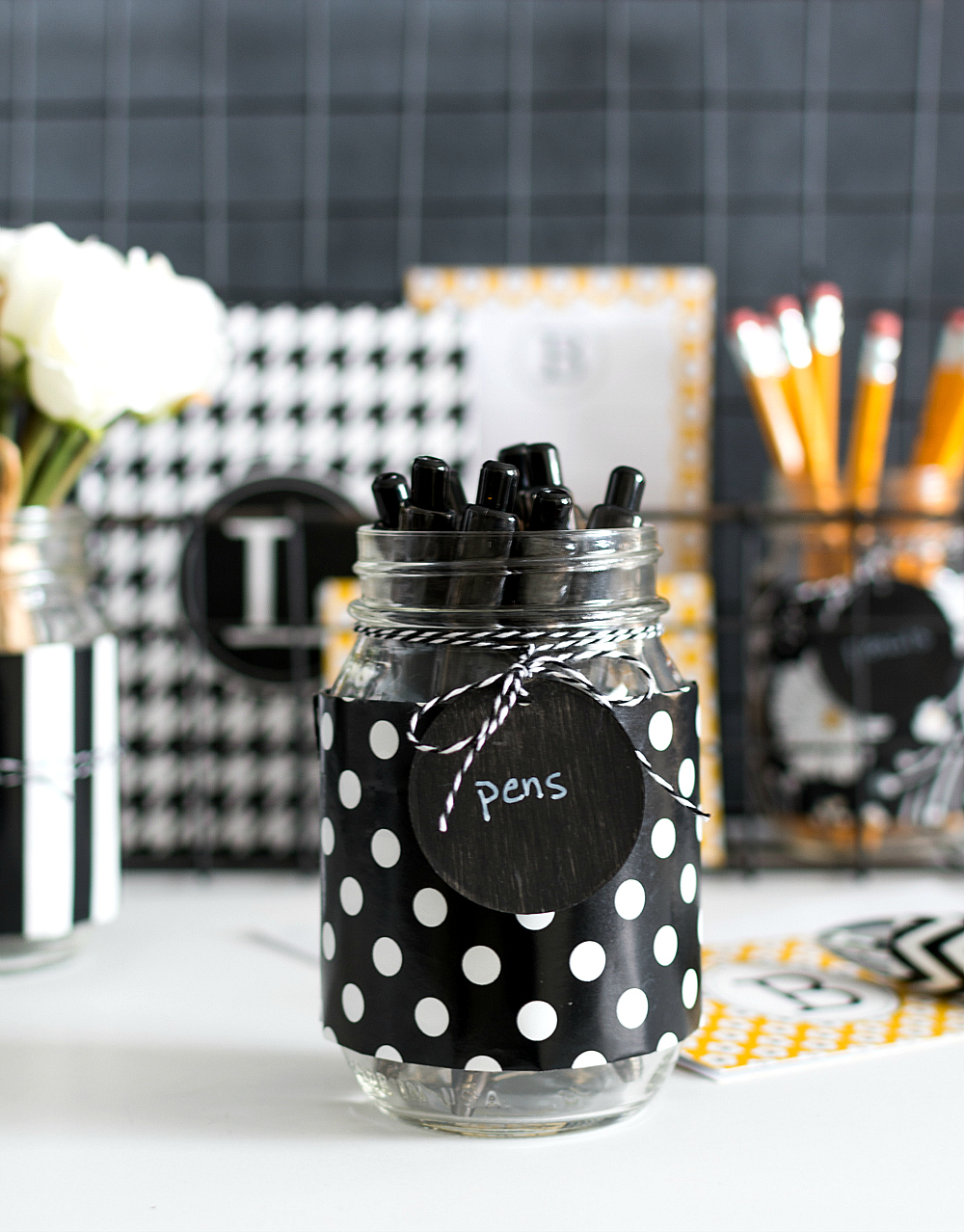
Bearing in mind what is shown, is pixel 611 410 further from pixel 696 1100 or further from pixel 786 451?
pixel 696 1100

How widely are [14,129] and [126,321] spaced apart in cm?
45

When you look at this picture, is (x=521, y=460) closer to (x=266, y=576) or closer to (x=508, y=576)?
(x=508, y=576)

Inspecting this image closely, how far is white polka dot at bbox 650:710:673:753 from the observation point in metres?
0.36

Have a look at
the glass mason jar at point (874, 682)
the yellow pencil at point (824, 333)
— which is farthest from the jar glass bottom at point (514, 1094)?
the yellow pencil at point (824, 333)

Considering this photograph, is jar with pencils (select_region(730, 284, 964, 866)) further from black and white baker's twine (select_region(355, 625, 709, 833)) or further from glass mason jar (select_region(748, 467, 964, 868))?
black and white baker's twine (select_region(355, 625, 709, 833))

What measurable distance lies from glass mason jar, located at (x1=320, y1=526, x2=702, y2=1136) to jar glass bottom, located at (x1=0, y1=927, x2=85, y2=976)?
9.3 inches

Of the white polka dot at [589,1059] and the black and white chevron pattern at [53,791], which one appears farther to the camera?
the black and white chevron pattern at [53,791]

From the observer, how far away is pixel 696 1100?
393 millimetres

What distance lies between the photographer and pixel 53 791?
539mm

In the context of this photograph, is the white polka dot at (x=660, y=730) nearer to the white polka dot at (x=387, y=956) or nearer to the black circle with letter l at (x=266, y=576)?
the white polka dot at (x=387, y=956)

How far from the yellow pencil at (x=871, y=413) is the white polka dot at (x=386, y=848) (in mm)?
451

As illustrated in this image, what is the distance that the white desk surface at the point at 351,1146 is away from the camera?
12.6 inches

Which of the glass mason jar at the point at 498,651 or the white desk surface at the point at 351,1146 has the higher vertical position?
the glass mason jar at the point at 498,651

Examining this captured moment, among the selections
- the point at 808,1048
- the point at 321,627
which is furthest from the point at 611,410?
the point at 808,1048
